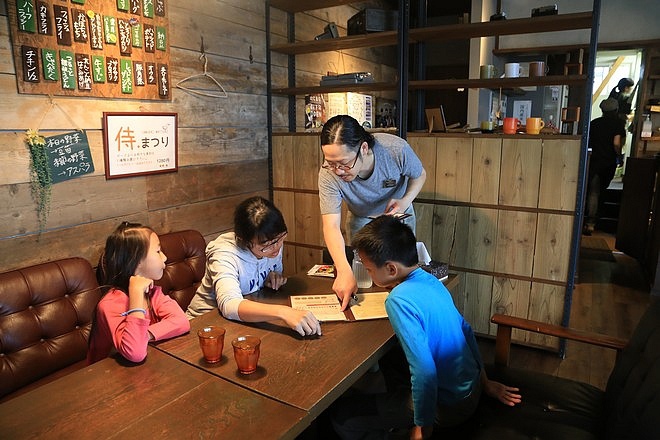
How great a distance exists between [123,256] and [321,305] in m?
0.69

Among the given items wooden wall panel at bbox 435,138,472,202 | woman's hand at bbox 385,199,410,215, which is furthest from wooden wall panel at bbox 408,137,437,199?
woman's hand at bbox 385,199,410,215

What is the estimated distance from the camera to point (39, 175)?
2.00 metres

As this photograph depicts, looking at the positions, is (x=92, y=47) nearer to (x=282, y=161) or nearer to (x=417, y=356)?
(x=282, y=161)

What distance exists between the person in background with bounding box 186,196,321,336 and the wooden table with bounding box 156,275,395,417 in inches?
1.8

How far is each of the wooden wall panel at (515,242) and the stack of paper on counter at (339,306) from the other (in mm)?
1309

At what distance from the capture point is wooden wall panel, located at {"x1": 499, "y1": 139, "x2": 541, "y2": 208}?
107 inches

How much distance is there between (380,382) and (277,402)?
1.48 meters

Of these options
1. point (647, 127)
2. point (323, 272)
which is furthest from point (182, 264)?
point (647, 127)

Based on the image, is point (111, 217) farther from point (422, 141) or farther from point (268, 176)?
point (422, 141)

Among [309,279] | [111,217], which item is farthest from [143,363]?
[111,217]

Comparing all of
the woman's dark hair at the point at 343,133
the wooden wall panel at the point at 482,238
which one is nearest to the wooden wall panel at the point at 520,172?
the wooden wall panel at the point at 482,238

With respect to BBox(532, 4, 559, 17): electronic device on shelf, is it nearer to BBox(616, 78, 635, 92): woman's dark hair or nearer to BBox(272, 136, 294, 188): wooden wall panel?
BBox(272, 136, 294, 188): wooden wall panel

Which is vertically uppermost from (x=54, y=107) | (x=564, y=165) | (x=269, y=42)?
(x=269, y=42)

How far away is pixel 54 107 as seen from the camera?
203 cm
